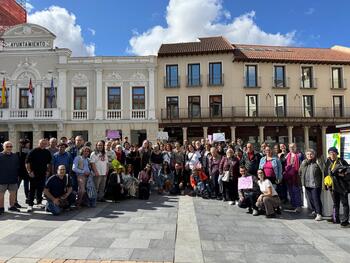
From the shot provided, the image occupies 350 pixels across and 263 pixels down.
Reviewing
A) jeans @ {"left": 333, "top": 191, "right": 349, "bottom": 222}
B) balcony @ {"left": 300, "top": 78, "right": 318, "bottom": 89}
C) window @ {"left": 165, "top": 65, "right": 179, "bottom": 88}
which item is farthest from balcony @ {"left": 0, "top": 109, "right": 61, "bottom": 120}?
jeans @ {"left": 333, "top": 191, "right": 349, "bottom": 222}

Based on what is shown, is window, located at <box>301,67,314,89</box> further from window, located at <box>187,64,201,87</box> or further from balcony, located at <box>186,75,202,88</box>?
window, located at <box>187,64,201,87</box>

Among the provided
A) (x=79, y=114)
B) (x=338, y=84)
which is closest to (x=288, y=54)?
(x=338, y=84)

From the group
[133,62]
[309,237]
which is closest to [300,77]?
[133,62]

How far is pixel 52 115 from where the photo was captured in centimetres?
2439

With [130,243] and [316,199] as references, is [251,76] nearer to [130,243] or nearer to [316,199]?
[316,199]

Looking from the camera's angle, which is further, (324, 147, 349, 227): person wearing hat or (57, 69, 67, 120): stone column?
(57, 69, 67, 120): stone column

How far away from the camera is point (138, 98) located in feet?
83.5

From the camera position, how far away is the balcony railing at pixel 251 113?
2573 cm

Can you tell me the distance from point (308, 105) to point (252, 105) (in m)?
5.44

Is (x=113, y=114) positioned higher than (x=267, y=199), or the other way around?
(x=113, y=114)

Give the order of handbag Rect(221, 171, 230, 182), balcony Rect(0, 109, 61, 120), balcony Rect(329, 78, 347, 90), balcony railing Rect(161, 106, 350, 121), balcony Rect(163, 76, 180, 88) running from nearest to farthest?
handbag Rect(221, 171, 230, 182) < balcony Rect(0, 109, 61, 120) < balcony railing Rect(161, 106, 350, 121) < balcony Rect(163, 76, 180, 88) < balcony Rect(329, 78, 347, 90)

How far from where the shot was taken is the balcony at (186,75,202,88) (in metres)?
26.5

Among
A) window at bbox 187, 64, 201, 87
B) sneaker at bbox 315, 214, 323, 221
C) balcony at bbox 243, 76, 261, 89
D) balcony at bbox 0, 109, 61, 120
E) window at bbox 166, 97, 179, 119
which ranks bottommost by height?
sneaker at bbox 315, 214, 323, 221

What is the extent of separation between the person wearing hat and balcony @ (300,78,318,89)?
22.2 m
